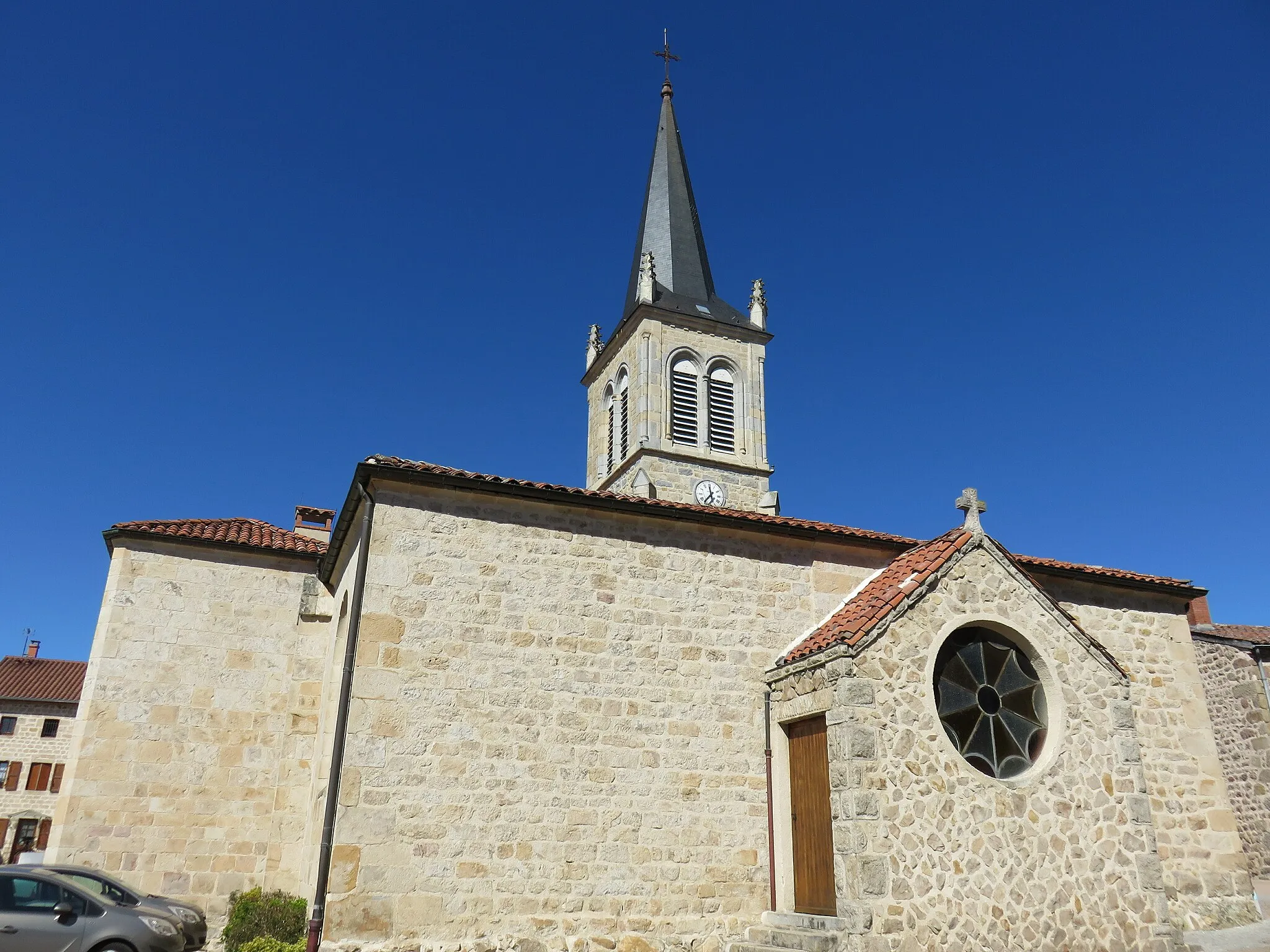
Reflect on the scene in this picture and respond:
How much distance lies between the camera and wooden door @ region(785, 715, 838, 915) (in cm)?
1008

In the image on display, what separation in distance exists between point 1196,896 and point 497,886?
32.9 feet

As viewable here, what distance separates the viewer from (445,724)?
34.0 ft

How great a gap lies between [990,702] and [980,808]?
1302mm

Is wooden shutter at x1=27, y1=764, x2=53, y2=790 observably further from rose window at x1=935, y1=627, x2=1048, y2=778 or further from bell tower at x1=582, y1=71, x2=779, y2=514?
rose window at x1=935, y1=627, x2=1048, y2=778

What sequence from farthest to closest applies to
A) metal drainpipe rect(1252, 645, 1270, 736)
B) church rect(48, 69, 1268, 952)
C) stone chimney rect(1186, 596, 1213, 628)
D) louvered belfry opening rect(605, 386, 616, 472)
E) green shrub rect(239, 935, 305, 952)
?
louvered belfry opening rect(605, 386, 616, 472) → stone chimney rect(1186, 596, 1213, 628) → metal drainpipe rect(1252, 645, 1270, 736) → church rect(48, 69, 1268, 952) → green shrub rect(239, 935, 305, 952)

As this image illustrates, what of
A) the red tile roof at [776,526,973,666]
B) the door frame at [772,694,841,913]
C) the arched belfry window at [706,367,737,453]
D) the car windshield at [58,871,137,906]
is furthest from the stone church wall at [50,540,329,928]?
the arched belfry window at [706,367,737,453]

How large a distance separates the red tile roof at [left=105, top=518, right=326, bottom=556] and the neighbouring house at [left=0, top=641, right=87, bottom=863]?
22265 millimetres

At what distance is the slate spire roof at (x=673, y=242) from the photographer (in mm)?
27500

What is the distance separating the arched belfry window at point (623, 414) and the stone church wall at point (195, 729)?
42.5ft

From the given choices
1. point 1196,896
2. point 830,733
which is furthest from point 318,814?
point 1196,896

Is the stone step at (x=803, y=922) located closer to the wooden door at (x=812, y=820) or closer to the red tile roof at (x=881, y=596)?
the wooden door at (x=812, y=820)

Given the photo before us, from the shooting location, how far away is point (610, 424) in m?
28.1

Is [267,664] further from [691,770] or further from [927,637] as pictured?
[927,637]

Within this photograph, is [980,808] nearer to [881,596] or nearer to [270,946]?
[881,596]
